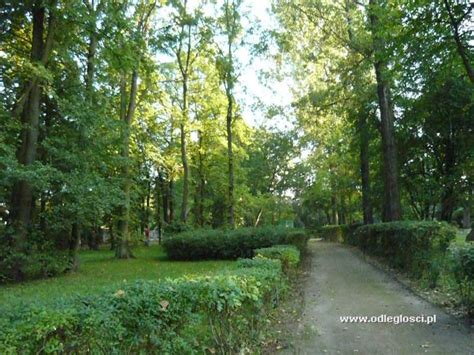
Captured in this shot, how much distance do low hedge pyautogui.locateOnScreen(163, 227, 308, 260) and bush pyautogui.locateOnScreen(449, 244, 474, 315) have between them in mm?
10329

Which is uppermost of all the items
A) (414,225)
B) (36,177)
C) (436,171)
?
(436,171)

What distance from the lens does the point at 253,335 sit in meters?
4.71

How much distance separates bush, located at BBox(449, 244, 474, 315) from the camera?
618 centimetres

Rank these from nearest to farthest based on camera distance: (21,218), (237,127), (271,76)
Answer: (21,218)
(271,76)
(237,127)

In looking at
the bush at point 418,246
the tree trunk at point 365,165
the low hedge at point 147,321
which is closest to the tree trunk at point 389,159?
the bush at point 418,246

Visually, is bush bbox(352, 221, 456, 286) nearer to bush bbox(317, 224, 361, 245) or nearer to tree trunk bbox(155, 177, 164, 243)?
bush bbox(317, 224, 361, 245)

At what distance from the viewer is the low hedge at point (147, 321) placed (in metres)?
2.51

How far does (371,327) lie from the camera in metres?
6.11

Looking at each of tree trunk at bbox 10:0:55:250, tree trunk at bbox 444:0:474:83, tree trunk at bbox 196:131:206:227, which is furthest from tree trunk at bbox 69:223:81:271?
tree trunk at bbox 196:131:206:227

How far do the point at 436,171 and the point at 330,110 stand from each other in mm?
5753

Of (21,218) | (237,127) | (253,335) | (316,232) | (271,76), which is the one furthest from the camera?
(316,232)

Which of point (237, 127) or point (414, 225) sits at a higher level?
point (237, 127)

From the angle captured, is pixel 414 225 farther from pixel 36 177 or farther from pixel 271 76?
pixel 271 76

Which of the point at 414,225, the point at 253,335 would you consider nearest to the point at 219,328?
the point at 253,335
